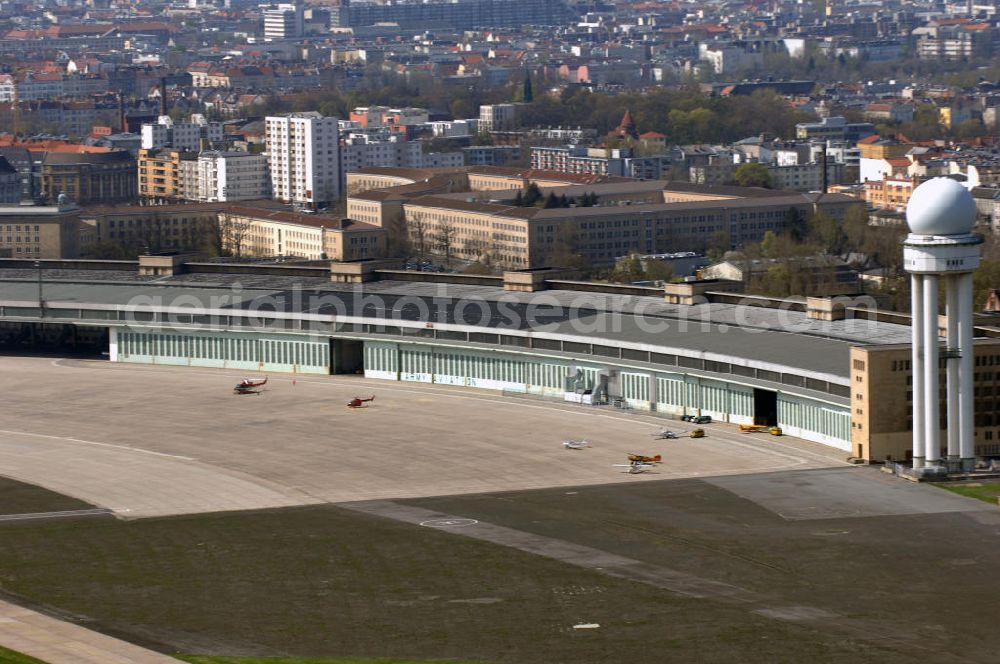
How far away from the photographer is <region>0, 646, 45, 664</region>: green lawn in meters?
52.8

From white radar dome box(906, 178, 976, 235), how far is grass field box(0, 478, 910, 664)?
1878 cm

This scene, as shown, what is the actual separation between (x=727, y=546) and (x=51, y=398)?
37.8 metres

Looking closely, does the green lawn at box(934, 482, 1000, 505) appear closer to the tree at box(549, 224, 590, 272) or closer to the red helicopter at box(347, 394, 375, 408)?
the red helicopter at box(347, 394, 375, 408)

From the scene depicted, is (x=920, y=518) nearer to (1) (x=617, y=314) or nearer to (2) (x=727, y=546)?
(2) (x=727, y=546)

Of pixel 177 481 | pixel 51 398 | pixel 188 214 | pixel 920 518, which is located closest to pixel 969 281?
pixel 920 518

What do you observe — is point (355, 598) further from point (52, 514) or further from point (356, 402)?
point (356, 402)

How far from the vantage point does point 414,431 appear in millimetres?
85625

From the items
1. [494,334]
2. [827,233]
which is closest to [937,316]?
[494,334]

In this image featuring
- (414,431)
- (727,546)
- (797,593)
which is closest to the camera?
(797,593)

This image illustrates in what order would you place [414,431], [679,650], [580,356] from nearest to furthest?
[679,650] → [414,431] → [580,356]

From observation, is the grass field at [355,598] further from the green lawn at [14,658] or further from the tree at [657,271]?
the tree at [657,271]

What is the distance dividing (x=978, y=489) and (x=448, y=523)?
56.9 feet

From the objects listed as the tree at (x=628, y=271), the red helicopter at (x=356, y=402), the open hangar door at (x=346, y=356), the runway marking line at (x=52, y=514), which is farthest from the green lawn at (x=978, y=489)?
the tree at (x=628, y=271)

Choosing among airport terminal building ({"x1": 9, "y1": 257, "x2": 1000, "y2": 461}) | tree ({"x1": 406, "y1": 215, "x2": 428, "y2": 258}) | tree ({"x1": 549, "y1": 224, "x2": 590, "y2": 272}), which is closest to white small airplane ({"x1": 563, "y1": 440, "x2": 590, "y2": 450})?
airport terminal building ({"x1": 9, "y1": 257, "x2": 1000, "y2": 461})
